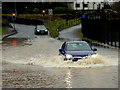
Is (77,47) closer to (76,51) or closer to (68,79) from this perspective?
(76,51)

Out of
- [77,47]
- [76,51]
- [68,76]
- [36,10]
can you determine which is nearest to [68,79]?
[68,76]

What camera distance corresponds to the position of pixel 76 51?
19.0m

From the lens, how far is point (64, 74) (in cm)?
1598

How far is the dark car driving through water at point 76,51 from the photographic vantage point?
18531 millimetres

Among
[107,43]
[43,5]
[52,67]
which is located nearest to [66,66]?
[52,67]

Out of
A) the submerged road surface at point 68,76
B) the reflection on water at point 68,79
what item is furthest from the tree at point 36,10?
the reflection on water at point 68,79

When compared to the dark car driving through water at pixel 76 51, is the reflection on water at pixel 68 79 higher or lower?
lower

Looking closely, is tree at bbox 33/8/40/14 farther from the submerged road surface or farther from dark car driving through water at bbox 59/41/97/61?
dark car driving through water at bbox 59/41/97/61

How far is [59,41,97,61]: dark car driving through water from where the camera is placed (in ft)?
60.8

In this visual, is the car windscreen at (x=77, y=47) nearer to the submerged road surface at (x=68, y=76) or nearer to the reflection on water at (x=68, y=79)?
the submerged road surface at (x=68, y=76)

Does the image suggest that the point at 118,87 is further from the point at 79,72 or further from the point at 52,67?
the point at 52,67

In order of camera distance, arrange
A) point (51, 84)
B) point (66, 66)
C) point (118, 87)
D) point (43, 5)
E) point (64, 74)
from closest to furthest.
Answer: point (118, 87) < point (51, 84) < point (64, 74) < point (66, 66) < point (43, 5)

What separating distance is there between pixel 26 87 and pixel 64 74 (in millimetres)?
3770

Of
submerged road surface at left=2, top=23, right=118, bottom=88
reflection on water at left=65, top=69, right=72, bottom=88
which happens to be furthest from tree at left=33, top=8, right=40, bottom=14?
reflection on water at left=65, top=69, right=72, bottom=88
